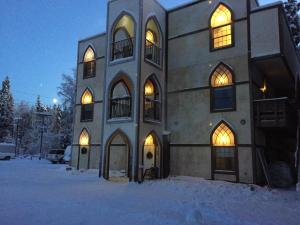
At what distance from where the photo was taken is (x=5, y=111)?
51844mm

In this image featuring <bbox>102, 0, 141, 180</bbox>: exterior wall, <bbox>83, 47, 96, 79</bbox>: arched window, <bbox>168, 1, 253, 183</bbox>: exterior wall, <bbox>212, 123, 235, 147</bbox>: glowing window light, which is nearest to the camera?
<bbox>168, 1, 253, 183</bbox>: exterior wall

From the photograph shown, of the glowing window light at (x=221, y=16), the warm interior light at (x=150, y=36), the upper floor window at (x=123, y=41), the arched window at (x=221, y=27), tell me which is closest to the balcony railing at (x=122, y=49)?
the upper floor window at (x=123, y=41)

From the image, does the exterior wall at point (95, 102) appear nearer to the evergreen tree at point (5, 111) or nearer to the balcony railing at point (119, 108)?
the balcony railing at point (119, 108)

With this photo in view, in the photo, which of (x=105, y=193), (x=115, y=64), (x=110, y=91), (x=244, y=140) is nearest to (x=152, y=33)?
(x=115, y=64)

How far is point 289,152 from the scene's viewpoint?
18.9 metres

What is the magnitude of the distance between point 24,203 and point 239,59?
1287 centimetres

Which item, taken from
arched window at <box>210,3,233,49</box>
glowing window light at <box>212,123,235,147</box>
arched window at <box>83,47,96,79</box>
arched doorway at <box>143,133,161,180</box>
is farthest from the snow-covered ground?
arched window at <box>83,47,96,79</box>

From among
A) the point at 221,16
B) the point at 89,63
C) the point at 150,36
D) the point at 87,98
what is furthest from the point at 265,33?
the point at 87,98

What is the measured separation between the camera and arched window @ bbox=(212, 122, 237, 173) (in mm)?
14484

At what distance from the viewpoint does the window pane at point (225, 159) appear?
14469mm

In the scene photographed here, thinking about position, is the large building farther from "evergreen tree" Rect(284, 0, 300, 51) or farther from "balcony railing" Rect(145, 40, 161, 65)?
"evergreen tree" Rect(284, 0, 300, 51)

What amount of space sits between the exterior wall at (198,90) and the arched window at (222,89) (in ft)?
0.92

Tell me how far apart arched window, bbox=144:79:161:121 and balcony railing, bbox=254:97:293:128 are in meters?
6.10

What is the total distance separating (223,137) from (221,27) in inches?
265
